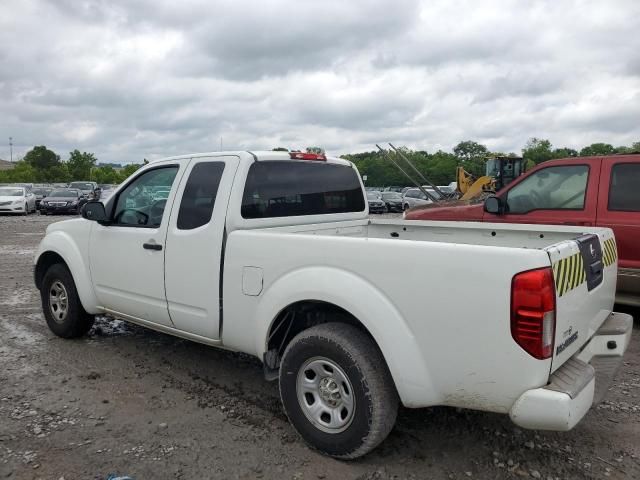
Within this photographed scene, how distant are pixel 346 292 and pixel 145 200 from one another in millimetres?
2343

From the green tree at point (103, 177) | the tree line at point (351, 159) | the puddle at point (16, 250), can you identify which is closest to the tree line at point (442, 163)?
the tree line at point (351, 159)

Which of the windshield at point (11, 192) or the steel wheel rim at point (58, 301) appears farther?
the windshield at point (11, 192)

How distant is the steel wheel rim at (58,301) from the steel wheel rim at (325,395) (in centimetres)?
304

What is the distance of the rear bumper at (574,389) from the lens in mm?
2406

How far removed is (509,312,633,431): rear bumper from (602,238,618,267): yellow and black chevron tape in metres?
0.45

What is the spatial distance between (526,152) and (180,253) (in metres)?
102

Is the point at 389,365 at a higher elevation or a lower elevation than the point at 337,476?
higher

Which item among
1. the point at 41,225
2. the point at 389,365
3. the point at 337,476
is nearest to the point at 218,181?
the point at 389,365

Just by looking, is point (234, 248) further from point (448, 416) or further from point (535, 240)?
point (535, 240)

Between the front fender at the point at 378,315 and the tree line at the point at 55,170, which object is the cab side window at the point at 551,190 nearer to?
the front fender at the point at 378,315

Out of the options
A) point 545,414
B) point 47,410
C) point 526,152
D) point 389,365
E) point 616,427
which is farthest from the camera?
point 526,152

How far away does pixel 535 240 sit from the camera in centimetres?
394

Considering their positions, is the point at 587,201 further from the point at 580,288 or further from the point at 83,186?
the point at 83,186

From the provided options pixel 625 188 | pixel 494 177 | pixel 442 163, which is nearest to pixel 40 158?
pixel 442 163
